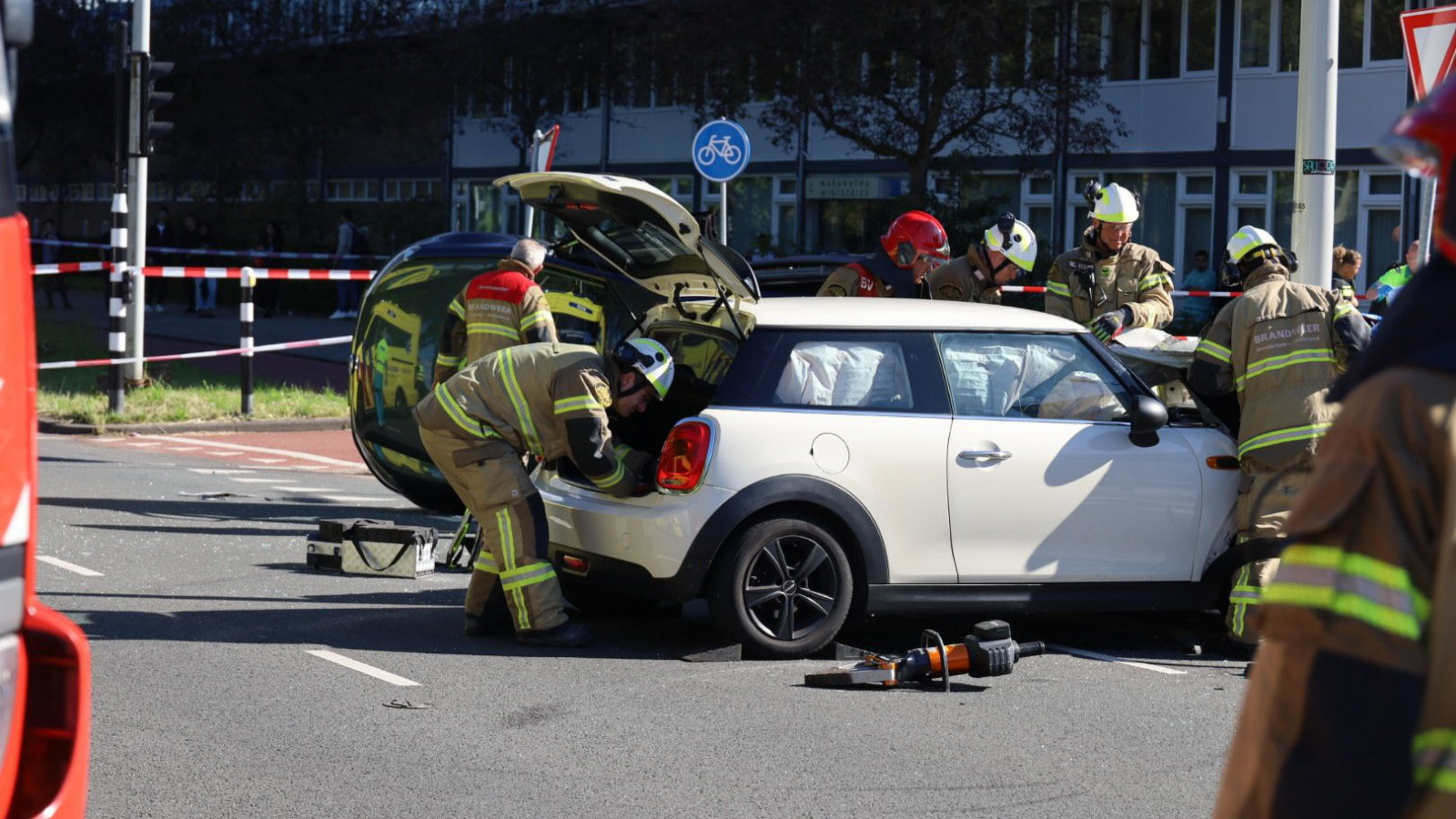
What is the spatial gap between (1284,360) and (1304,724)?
19.0 feet

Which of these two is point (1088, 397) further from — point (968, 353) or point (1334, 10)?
point (1334, 10)

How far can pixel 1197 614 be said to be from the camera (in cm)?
902

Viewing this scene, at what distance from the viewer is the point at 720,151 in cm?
1675

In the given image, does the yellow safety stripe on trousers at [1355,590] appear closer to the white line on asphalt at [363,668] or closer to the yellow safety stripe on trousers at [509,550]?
the white line on asphalt at [363,668]

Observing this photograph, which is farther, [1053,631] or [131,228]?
[131,228]

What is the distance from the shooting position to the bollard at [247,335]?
16.7 m

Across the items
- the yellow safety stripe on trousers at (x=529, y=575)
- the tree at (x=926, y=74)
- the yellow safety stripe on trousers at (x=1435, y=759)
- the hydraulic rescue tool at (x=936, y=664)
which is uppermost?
the tree at (x=926, y=74)

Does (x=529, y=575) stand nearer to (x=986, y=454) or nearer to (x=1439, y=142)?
(x=986, y=454)

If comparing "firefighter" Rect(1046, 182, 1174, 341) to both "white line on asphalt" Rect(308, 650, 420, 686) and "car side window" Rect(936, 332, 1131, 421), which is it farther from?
"white line on asphalt" Rect(308, 650, 420, 686)

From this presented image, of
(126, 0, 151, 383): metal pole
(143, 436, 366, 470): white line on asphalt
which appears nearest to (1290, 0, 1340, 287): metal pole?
(143, 436, 366, 470): white line on asphalt

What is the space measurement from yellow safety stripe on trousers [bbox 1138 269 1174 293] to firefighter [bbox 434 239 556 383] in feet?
10.5

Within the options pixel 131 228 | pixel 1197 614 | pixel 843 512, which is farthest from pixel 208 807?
pixel 131 228

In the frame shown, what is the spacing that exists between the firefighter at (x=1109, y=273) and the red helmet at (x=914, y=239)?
0.66 meters

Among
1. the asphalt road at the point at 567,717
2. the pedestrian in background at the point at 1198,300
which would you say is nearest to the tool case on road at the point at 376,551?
the asphalt road at the point at 567,717
